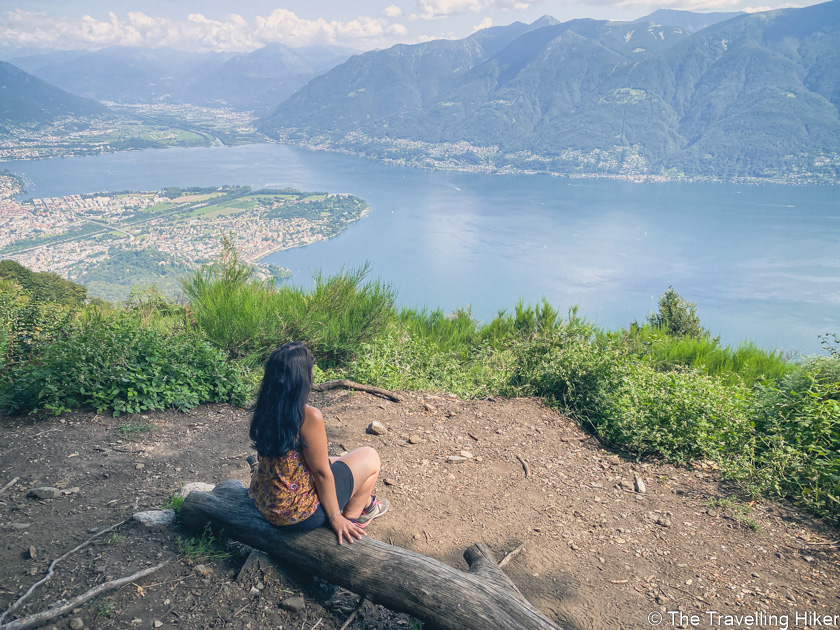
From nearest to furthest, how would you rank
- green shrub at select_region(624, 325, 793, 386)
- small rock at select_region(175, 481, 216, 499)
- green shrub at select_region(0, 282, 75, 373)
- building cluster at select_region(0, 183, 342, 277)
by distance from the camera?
small rock at select_region(175, 481, 216, 499) → green shrub at select_region(0, 282, 75, 373) → green shrub at select_region(624, 325, 793, 386) → building cluster at select_region(0, 183, 342, 277)

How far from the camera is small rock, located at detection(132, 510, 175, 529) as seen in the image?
2.75 m

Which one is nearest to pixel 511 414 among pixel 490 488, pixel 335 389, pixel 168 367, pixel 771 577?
pixel 490 488

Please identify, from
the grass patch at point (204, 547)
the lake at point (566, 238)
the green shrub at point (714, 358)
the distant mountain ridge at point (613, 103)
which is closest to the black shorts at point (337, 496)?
the grass patch at point (204, 547)

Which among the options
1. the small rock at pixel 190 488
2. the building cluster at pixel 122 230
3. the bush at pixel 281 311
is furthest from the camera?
the building cluster at pixel 122 230

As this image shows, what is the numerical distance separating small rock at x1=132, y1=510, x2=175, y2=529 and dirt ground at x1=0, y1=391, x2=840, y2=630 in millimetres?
45

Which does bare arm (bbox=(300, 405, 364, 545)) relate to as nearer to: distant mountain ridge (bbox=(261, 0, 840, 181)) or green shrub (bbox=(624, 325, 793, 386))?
green shrub (bbox=(624, 325, 793, 386))

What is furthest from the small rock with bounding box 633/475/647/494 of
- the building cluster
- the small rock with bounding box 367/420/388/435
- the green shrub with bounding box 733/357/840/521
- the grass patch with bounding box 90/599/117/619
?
the building cluster

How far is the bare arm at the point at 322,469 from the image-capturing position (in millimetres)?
2350

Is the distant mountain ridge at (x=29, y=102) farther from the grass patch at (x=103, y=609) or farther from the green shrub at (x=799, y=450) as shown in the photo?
the green shrub at (x=799, y=450)

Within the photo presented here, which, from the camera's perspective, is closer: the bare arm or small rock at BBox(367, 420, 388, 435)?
Result: the bare arm

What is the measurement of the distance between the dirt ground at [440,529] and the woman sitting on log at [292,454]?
34 cm

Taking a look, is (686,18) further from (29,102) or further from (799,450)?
(799,450)

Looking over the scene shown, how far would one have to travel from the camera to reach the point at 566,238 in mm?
61344

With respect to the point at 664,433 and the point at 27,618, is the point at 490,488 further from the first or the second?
the point at 27,618
